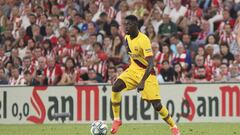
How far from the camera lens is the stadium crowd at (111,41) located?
70.6 ft

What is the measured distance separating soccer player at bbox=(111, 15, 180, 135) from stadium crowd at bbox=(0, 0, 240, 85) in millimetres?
5987

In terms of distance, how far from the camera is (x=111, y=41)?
2347 cm

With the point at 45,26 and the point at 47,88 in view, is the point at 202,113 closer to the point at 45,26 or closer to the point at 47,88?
the point at 47,88

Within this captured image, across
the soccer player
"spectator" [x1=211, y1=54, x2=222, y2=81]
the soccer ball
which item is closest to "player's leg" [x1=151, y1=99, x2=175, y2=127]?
the soccer player

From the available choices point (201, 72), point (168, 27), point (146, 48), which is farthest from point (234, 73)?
point (146, 48)

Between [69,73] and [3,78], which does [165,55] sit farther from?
[3,78]

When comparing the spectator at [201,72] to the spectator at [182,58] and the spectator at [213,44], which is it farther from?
the spectator at [213,44]

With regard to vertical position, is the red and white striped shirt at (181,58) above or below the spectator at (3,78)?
above

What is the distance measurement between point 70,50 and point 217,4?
15.2 ft

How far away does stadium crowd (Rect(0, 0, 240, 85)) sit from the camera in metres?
21.5

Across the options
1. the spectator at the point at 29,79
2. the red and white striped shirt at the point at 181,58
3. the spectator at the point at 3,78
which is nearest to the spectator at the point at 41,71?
the spectator at the point at 29,79

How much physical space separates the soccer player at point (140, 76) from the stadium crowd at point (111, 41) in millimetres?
5987

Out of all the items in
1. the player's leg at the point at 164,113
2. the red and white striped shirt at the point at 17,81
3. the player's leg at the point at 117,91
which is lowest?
the player's leg at the point at 164,113

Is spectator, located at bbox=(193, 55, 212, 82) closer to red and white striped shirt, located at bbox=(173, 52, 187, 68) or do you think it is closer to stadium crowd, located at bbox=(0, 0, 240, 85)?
stadium crowd, located at bbox=(0, 0, 240, 85)
